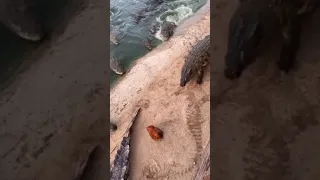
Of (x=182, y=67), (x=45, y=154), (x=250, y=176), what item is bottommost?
(x=182, y=67)

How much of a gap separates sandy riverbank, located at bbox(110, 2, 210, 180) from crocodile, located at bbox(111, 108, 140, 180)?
0.16 feet

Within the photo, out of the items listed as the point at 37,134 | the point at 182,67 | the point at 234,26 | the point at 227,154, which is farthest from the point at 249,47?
the point at 182,67

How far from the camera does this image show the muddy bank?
50 centimetres

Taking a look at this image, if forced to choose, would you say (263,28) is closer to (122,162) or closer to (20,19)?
(20,19)

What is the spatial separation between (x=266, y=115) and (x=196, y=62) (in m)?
3.15

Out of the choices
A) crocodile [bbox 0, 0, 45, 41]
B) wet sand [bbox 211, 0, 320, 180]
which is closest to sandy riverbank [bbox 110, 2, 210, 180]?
wet sand [bbox 211, 0, 320, 180]

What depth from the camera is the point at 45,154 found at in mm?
530

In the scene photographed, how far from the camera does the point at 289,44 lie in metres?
0.53

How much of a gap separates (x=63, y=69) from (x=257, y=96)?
0.21 metres

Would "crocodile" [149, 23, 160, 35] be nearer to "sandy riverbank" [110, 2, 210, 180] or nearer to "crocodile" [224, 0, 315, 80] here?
"sandy riverbank" [110, 2, 210, 180]

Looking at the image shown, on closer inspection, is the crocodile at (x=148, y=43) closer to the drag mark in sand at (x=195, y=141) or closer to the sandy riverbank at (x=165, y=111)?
the sandy riverbank at (x=165, y=111)

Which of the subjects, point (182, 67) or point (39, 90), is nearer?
point (39, 90)

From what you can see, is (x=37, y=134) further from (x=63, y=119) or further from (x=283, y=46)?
(x=283, y=46)

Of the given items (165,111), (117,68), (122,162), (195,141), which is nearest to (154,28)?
(117,68)
